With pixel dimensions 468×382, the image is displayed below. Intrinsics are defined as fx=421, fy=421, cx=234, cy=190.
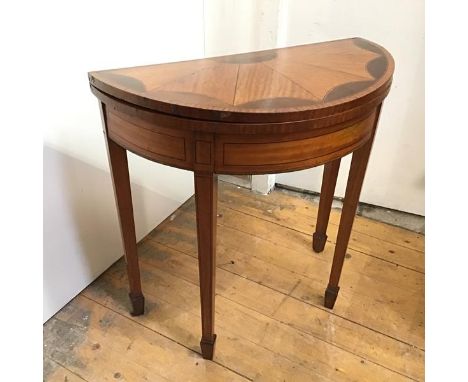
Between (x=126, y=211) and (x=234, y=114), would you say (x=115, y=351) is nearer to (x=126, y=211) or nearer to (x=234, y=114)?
(x=126, y=211)

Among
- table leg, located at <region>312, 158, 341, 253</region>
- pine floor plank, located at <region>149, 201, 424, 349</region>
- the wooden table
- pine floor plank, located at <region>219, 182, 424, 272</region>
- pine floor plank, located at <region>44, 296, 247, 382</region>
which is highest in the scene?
the wooden table

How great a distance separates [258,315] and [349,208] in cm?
39

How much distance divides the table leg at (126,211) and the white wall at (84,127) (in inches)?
7.1

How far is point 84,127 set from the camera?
1.08 meters

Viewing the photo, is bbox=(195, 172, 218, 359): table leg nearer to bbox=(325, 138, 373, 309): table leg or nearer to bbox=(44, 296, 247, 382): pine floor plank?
bbox=(44, 296, 247, 382): pine floor plank

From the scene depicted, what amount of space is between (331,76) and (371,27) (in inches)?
24.1

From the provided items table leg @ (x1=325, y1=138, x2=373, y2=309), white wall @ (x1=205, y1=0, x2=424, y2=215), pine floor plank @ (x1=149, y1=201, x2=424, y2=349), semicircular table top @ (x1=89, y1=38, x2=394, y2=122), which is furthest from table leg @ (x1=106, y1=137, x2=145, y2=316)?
A: white wall @ (x1=205, y1=0, x2=424, y2=215)

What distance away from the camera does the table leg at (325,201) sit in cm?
124

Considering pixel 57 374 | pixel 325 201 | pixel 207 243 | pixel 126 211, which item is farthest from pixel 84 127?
pixel 325 201

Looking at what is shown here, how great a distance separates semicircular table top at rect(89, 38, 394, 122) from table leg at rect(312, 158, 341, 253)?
367mm

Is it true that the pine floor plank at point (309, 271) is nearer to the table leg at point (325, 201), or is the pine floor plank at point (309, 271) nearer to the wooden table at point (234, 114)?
the table leg at point (325, 201)

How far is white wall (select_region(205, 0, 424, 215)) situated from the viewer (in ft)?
4.19

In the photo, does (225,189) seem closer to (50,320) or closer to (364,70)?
(50,320)
